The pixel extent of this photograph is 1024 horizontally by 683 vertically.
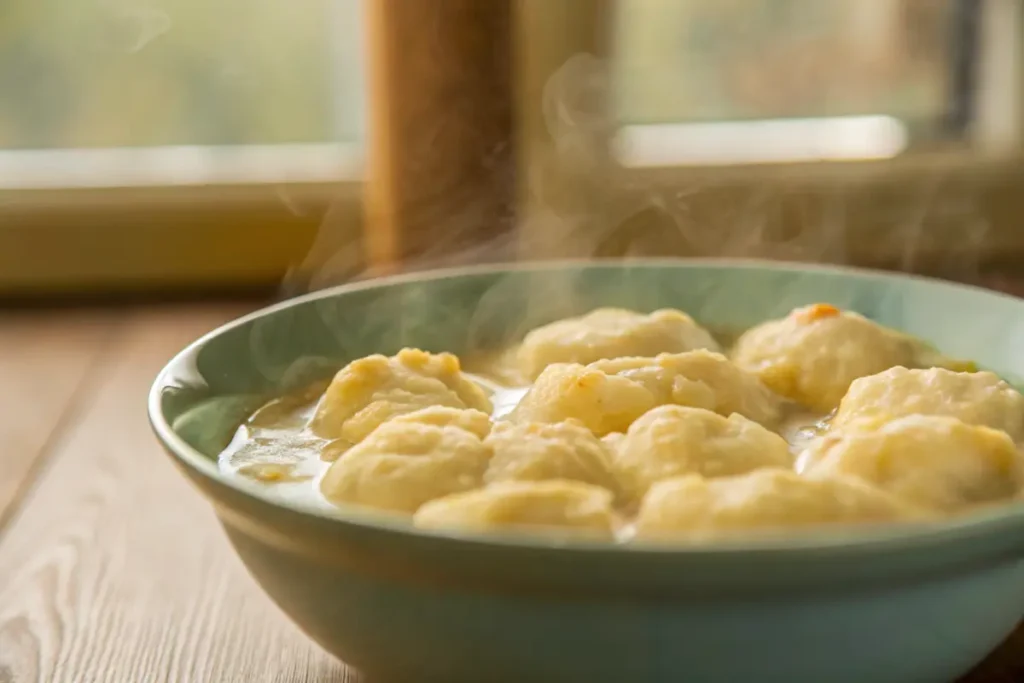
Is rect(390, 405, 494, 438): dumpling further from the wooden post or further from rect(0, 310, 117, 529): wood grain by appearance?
the wooden post

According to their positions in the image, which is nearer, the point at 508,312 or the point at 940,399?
the point at 940,399

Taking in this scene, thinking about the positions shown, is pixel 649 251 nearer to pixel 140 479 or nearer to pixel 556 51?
pixel 556 51

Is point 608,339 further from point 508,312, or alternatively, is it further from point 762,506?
point 762,506

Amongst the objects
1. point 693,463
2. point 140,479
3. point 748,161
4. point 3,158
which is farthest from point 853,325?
point 3,158

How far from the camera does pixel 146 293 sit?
1.89 meters

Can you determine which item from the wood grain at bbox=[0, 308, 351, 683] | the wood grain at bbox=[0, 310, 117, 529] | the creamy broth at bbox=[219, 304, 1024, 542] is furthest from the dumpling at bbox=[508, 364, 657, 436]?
the wood grain at bbox=[0, 310, 117, 529]

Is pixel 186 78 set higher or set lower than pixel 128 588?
higher

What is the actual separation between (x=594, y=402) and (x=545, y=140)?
1.09 meters

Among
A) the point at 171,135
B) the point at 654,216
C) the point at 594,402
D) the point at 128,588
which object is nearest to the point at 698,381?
the point at 594,402

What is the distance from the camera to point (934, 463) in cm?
63

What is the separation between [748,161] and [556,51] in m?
0.38

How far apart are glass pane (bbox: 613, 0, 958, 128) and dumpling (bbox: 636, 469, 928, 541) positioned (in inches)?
55.4

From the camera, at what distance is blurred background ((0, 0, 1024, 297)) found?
183 centimetres

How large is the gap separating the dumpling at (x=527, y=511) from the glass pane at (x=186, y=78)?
1463mm
